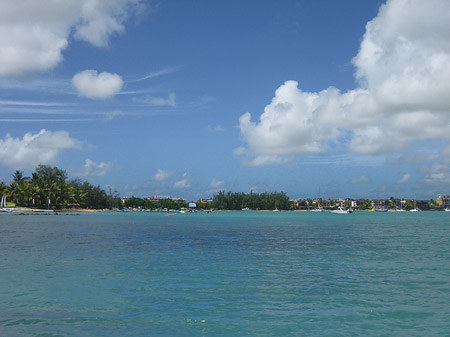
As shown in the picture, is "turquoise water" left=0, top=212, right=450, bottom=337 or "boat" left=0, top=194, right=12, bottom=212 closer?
"turquoise water" left=0, top=212, right=450, bottom=337

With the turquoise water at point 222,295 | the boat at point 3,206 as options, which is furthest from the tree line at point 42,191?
the turquoise water at point 222,295

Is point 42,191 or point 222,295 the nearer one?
point 222,295

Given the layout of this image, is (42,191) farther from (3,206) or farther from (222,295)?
(222,295)

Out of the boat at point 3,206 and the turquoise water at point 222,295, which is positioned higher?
the boat at point 3,206

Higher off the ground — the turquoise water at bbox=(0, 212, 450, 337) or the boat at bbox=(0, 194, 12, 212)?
the boat at bbox=(0, 194, 12, 212)

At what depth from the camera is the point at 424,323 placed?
14109 mm

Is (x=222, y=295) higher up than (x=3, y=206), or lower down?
lower down

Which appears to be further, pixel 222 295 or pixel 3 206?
pixel 3 206

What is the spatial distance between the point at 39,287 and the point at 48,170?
15849 cm

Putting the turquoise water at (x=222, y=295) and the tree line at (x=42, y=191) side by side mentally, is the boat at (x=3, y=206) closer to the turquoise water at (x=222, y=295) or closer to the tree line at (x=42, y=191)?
the tree line at (x=42, y=191)

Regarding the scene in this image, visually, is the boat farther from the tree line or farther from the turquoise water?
the turquoise water

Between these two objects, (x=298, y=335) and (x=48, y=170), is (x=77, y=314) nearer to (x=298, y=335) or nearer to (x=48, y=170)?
(x=298, y=335)

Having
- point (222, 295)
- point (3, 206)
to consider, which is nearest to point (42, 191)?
point (3, 206)

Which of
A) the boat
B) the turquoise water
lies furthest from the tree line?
the turquoise water
